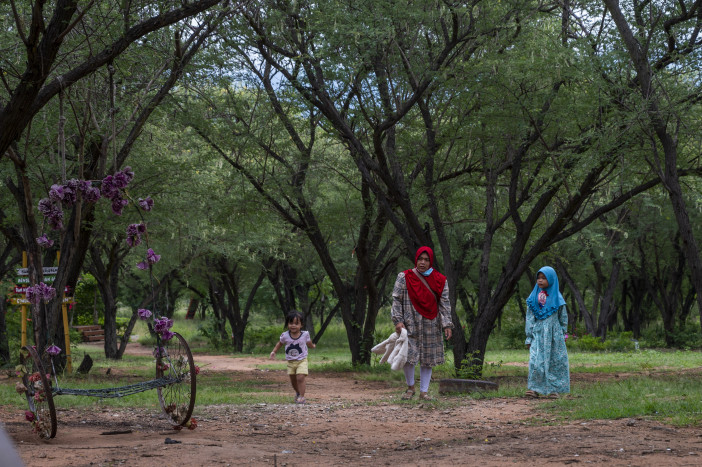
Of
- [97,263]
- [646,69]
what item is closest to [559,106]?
[646,69]

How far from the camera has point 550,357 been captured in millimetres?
10406

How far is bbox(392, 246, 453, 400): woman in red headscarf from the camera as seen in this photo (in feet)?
34.1

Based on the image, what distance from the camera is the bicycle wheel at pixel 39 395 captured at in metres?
6.53

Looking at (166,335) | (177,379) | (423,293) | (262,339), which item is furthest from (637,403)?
(262,339)

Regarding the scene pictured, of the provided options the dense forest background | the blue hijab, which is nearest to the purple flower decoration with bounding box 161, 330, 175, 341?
the dense forest background

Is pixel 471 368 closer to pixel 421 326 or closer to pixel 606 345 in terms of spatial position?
pixel 421 326

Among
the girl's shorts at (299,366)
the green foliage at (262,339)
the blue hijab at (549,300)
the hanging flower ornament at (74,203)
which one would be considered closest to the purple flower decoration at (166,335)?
the hanging flower ornament at (74,203)

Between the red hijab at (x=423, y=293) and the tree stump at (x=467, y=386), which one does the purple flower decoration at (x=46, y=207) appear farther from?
the tree stump at (x=467, y=386)

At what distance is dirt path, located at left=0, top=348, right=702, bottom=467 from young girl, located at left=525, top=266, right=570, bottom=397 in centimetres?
65

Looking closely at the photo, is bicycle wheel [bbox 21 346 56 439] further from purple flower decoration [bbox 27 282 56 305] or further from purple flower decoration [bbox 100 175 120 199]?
purple flower decoration [bbox 100 175 120 199]

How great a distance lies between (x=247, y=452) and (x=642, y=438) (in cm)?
315

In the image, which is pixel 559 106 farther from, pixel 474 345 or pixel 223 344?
pixel 223 344

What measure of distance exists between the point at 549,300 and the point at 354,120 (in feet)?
18.9

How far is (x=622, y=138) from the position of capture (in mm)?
11078
